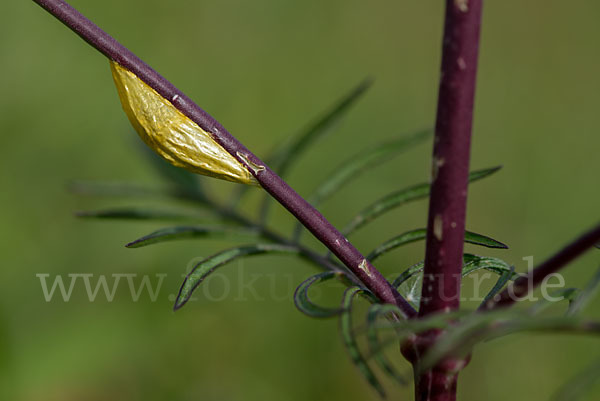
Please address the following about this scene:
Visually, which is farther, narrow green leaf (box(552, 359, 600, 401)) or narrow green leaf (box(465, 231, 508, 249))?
narrow green leaf (box(465, 231, 508, 249))

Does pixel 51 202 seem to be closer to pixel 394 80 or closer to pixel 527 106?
pixel 394 80

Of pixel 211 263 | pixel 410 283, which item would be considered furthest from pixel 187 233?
pixel 410 283

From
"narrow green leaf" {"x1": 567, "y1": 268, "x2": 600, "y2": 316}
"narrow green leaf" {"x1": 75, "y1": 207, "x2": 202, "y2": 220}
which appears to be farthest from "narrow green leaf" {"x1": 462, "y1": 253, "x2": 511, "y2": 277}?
"narrow green leaf" {"x1": 75, "y1": 207, "x2": 202, "y2": 220}

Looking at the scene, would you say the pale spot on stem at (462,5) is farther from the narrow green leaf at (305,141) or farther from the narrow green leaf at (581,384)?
the narrow green leaf at (305,141)

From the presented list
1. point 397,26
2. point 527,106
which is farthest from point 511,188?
point 397,26

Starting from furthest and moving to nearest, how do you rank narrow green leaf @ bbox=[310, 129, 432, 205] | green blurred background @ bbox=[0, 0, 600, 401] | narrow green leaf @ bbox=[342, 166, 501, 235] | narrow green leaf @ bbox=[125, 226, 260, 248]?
green blurred background @ bbox=[0, 0, 600, 401]
narrow green leaf @ bbox=[310, 129, 432, 205]
narrow green leaf @ bbox=[342, 166, 501, 235]
narrow green leaf @ bbox=[125, 226, 260, 248]

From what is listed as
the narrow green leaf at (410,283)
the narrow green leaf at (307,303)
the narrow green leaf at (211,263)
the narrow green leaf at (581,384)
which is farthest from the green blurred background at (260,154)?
the narrow green leaf at (581,384)

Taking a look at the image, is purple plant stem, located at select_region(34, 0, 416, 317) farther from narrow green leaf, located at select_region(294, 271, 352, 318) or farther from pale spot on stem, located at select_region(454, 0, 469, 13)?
pale spot on stem, located at select_region(454, 0, 469, 13)
